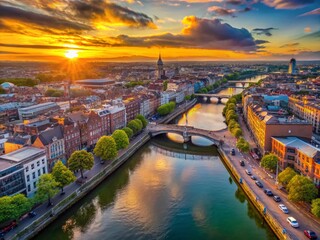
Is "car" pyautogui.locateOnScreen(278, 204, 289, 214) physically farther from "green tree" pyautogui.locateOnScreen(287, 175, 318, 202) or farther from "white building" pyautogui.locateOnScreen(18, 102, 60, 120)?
"white building" pyautogui.locateOnScreen(18, 102, 60, 120)

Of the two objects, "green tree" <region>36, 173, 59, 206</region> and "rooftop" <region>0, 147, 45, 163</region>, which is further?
"rooftop" <region>0, 147, 45, 163</region>

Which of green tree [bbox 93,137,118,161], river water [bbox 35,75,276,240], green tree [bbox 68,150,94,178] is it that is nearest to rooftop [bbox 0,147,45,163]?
green tree [bbox 68,150,94,178]

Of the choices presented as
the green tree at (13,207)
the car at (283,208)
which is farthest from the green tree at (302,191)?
the green tree at (13,207)

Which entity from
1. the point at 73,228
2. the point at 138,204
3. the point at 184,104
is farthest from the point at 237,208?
the point at 184,104

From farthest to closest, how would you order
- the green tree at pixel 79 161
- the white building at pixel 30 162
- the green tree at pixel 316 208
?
the green tree at pixel 79 161
the white building at pixel 30 162
the green tree at pixel 316 208

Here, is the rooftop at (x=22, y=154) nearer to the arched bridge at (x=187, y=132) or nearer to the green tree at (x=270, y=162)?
the green tree at (x=270, y=162)

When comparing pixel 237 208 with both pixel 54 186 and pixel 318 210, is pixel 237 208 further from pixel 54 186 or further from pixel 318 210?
pixel 54 186
